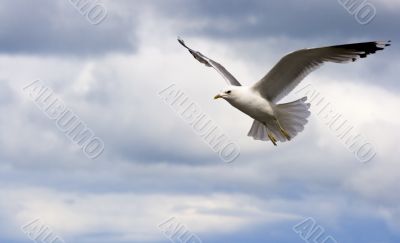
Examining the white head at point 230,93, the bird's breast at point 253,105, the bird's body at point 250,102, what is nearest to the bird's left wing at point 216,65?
the white head at point 230,93

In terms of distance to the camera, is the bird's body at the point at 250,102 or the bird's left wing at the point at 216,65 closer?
the bird's body at the point at 250,102

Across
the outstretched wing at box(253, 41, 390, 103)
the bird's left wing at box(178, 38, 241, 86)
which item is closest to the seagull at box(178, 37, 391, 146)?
the outstretched wing at box(253, 41, 390, 103)

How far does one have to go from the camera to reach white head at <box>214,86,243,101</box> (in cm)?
1666

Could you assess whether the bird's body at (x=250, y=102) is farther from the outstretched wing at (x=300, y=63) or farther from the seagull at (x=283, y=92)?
the outstretched wing at (x=300, y=63)

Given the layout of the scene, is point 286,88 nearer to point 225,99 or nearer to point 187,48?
point 225,99

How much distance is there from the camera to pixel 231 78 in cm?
1827

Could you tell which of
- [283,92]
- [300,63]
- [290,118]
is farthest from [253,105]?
[300,63]

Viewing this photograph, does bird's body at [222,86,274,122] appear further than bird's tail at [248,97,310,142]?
No

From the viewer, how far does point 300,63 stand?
53.7 ft

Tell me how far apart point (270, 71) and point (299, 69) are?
0.50 m

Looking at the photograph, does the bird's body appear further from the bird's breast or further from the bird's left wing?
the bird's left wing

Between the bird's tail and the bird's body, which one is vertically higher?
the bird's tail

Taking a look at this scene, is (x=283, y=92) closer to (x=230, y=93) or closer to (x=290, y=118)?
(x=290, y=118)

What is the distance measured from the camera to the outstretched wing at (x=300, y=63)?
16.0m
